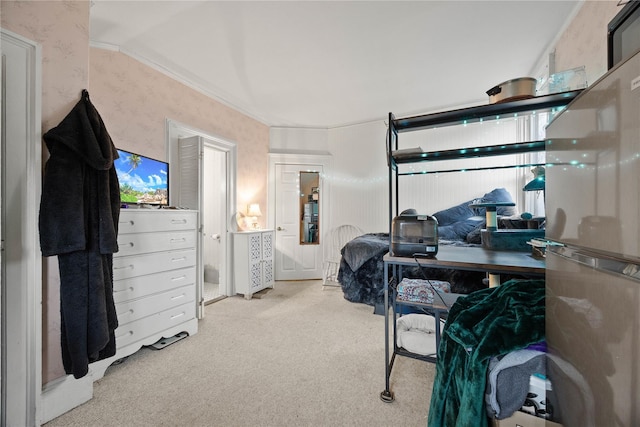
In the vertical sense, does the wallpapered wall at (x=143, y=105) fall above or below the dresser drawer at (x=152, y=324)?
above

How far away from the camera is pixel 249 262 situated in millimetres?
3520

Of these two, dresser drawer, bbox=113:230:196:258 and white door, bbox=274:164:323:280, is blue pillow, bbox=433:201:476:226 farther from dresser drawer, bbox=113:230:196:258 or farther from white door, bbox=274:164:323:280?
dresser drawer, bbox=113:230:196:258

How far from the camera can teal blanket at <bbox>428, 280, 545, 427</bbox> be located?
93cm

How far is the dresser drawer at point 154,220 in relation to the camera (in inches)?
75.5

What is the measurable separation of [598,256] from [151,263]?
100 inches

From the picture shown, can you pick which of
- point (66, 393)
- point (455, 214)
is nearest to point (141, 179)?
point (66, 393)

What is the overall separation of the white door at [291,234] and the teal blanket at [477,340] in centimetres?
352

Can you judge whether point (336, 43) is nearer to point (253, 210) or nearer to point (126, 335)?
point (253, 210)

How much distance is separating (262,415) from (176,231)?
163 centimetres

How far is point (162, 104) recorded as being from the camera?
276cm

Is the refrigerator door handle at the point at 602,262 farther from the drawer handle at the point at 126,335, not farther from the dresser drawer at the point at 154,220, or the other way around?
the drawer handle at the point at 126,335

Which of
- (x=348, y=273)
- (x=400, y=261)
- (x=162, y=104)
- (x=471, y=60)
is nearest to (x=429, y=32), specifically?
(x=471, y=60)

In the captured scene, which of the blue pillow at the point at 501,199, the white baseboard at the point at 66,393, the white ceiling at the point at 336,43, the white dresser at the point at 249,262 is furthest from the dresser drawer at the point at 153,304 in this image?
the blue pillow at the point at 501,199

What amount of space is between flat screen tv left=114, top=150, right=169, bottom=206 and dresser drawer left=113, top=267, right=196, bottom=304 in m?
0.66
